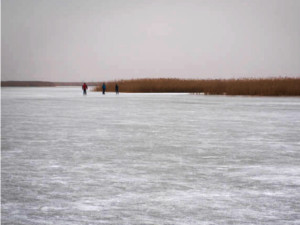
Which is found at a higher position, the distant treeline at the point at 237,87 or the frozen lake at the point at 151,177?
the distant treeline at the point at 237,87

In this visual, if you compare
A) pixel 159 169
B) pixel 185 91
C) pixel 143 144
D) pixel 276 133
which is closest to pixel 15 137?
pixel 143 144

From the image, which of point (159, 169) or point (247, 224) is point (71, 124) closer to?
point (159, 169)

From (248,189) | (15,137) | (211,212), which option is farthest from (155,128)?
(211,212)

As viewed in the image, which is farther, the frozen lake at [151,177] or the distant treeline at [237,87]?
the distant treeline at [237,87]

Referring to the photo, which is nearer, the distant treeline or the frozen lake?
the frozen lake

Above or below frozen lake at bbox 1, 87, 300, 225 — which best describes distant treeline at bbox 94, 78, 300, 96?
above

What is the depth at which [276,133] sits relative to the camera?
8656 millimetres

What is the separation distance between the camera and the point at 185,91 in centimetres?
4219

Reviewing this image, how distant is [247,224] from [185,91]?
1546 inches

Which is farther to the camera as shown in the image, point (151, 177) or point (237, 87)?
point (237, 87)

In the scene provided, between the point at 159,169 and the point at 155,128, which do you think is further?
the point at 155,128

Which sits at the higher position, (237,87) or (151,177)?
(237,87)

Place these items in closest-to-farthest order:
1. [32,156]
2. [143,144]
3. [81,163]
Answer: [81,163] < [32,156] < [143,144]

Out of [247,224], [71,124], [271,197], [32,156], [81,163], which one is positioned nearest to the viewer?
[247,224]
